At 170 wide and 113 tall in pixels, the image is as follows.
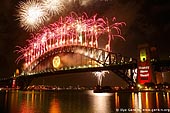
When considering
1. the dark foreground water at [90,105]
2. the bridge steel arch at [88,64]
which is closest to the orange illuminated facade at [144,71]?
the bridge steel arch at [88,64]

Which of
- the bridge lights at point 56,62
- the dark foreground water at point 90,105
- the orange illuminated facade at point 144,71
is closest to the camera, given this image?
the dark foreground water at point 90,105

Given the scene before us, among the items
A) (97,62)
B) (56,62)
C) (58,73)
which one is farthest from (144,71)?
(56,62)

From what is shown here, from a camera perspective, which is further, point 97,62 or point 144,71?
point 97,62

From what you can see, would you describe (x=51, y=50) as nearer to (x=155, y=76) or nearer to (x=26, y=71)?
(x=26, y=71)

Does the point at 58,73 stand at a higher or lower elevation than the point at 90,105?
higher

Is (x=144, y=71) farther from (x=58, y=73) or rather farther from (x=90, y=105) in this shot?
(x=90, y=105)

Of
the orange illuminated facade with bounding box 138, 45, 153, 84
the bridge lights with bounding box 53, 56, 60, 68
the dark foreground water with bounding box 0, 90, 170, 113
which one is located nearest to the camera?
the dark foreground water with bounding box 0, 90, 170, 113

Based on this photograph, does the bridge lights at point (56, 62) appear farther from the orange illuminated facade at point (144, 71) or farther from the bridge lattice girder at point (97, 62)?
the orange illuminated facade at point (144, 71)

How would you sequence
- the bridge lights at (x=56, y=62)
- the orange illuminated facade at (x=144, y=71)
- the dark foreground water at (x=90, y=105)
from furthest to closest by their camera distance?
the bridge lights at (x=56, y=62) < the orange illuminated facade at (x=144, y=71) < the dark foreground water at (x=90, y=105)

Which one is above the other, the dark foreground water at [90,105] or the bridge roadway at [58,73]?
the bridge roadway at [58,73]

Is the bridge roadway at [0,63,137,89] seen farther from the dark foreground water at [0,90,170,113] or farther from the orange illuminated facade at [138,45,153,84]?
the dark foreground water at [0,90,170,113]

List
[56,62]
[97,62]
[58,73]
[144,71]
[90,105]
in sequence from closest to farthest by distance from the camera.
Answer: [90,105] < [144,71] < [97,62] < [58,73] < [56,62]

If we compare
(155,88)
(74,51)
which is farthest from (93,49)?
(155,88)

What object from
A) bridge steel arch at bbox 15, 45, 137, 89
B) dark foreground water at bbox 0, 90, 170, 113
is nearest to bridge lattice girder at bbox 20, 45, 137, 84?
bridge steel arch at bbox 15, 45, 137, 89
